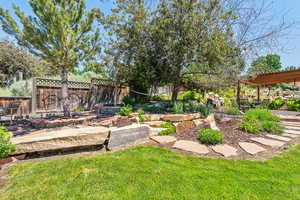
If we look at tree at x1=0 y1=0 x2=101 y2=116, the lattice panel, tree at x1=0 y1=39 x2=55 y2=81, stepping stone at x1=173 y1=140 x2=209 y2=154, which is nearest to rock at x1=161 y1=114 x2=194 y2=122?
stepping stone at x1=173 y1=140 x2=209 y2=154

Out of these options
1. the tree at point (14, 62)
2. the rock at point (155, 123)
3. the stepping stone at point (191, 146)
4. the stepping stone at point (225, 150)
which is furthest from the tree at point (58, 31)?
the tree at point (14, 62)

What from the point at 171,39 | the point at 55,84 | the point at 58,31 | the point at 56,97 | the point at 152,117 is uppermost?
the point at 171,39

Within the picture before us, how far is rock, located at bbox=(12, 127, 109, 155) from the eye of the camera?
2688mm

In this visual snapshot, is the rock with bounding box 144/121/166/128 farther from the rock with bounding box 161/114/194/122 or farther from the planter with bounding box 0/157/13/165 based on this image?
the planter with bounding box 0/157/13/165

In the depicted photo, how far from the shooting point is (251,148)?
10.6 feet

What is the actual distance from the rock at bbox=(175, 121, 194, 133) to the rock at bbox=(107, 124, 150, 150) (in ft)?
3.19

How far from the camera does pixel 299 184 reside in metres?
2.05

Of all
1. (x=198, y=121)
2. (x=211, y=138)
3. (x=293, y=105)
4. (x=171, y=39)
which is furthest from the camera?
(x=293, y=105)

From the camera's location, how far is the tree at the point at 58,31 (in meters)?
3.36

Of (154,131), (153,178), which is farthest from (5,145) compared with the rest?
(154,131)

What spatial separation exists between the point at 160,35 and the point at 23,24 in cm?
326

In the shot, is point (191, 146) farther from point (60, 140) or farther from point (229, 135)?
point (60, 140)

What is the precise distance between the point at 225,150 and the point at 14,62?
13307 mm

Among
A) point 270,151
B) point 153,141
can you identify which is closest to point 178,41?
point 153,141
